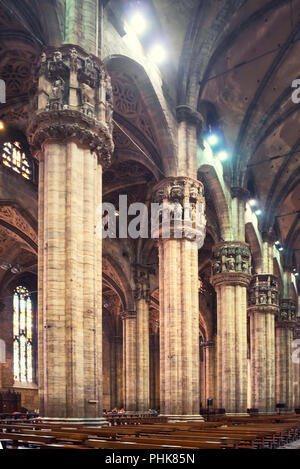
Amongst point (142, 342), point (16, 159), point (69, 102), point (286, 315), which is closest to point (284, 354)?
point (286, 315)

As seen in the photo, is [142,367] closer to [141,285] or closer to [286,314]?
[141,285]

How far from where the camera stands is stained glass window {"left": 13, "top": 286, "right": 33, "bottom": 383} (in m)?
35.3

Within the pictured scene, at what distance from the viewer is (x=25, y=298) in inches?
1447

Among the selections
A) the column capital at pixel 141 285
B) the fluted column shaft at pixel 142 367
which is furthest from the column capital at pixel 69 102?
the column capital at pixel 141 285

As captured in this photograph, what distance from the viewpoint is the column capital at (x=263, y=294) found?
3491 centimetres

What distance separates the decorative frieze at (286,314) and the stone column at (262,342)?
597 cm

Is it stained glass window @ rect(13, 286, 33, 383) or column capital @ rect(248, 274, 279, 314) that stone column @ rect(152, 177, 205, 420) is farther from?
stained glass window @ rect(13, 286, 33, 383)

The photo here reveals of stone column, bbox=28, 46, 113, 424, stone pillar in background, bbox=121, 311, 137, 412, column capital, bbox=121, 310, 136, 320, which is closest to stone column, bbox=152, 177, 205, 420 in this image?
stone column, bbox=28, 46, 113, 424

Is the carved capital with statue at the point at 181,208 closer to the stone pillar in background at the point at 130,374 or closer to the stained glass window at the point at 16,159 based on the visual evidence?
the stained glass window at the point at 16,159

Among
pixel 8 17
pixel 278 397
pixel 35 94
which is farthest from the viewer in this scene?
pixel 278 397

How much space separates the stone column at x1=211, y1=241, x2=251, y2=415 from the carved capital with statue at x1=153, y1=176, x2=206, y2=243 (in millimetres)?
7108

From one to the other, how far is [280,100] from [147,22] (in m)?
11.2
